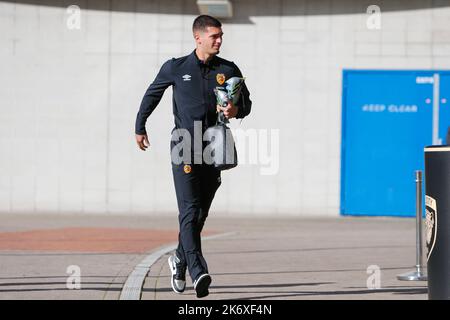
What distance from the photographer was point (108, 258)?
412 inches

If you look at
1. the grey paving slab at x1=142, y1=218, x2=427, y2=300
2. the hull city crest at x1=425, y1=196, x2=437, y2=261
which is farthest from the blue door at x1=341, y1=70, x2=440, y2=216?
the hull city crest at x1=425, y1=196, x2=437, y2=261

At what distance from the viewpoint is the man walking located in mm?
7180

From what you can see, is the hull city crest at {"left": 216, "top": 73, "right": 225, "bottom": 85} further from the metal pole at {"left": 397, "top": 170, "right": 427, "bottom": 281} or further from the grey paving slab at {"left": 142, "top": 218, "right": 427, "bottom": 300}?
the metal pole at {"left": 397, "top": 170, "right": 427, "bottom": 281}

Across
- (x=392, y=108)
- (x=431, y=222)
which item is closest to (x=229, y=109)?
(x=431, y=222)

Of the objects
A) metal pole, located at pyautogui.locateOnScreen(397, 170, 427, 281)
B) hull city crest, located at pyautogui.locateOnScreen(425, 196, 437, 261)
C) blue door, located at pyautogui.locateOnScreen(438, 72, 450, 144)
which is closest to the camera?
hull city crest, located at pyautogui.locateOnScreen(425, 196, 437, 261)

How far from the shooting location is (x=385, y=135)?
18766 mm

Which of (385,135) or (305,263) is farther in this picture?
(385,135)

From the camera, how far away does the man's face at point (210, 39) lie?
7160 millimetres

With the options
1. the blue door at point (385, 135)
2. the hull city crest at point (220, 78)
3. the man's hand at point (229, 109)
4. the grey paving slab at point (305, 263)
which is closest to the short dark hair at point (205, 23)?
the hull city crest at point (220, 78)

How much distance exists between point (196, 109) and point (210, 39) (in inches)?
Answer: 20.6

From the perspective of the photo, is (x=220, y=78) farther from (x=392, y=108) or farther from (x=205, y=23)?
(x=392, y=108)

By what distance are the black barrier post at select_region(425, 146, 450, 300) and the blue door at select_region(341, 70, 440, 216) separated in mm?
12533

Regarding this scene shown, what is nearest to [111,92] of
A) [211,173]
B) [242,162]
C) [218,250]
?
[242,162]

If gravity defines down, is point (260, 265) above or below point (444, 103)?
below
